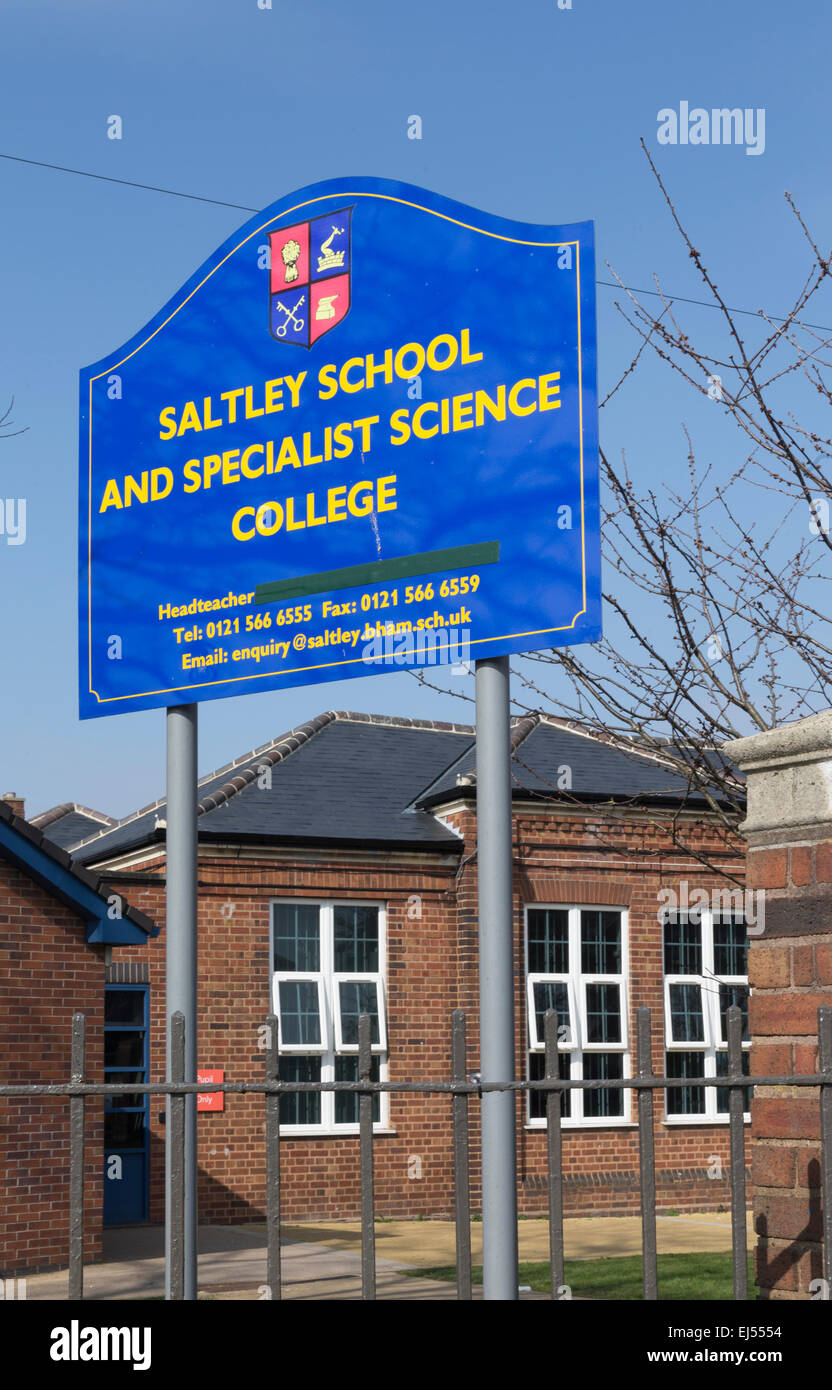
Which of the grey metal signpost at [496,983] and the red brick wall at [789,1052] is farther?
the grey metal signpost at [496,983]

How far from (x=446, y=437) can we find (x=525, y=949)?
591 inches

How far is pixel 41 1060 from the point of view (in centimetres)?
1427

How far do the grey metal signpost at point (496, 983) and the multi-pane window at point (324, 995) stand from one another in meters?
14.3

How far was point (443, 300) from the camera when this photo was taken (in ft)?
17.2

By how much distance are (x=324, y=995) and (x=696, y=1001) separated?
16.9 feet

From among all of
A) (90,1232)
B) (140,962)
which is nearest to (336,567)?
(90,1232)

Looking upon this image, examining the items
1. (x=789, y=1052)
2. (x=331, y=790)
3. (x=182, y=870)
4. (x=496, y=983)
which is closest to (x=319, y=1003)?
(x=331, y=790)

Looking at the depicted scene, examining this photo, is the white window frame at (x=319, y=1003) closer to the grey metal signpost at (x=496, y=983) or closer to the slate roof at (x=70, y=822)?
the slate roof at (x=70, y=822)

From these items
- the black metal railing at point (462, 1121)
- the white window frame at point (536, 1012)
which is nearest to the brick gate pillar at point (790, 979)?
the black metal railing at point (462, 1121)

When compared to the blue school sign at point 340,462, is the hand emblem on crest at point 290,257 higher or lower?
higher

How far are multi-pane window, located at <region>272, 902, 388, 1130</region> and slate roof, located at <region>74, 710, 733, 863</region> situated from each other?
3.30 ft

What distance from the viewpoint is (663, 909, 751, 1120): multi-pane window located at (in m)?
20.3

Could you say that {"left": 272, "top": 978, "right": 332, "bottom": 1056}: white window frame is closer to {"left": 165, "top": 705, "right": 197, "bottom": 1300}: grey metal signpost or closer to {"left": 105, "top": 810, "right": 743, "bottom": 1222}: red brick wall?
{"left": 105, "top": 810, "right": 743, "bottom": 1222}: red brick wall

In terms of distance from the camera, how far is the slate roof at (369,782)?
63.3 feet
